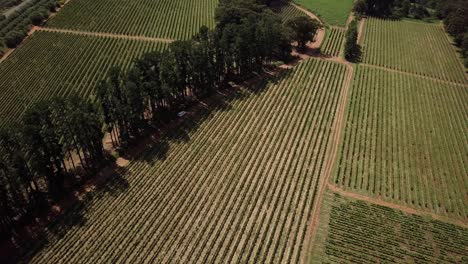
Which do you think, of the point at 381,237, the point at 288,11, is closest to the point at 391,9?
the point at 288,11

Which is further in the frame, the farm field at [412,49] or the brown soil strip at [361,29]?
the brown soil strip at [361,29]

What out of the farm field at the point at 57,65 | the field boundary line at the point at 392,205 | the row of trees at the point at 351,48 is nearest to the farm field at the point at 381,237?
the field boundary line at the point at 392,205

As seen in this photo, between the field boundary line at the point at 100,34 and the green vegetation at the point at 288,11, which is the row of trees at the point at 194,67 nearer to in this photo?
the field boundary line at the point at 100,34

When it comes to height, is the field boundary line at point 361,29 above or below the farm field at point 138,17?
below

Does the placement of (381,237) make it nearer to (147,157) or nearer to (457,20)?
(147,157)

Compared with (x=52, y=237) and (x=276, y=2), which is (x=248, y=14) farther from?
(x=52, y=237)

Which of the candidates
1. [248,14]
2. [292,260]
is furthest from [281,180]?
[248,14]
